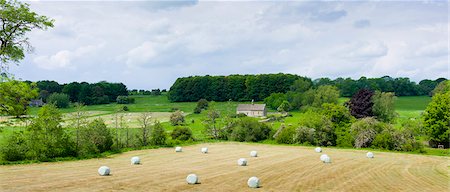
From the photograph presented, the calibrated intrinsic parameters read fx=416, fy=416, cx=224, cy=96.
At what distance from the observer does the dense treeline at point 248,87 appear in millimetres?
124250

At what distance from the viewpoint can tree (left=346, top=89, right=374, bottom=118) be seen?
71.4 metres

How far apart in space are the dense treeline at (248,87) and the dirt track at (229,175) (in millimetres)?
83643

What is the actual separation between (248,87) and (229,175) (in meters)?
97.1

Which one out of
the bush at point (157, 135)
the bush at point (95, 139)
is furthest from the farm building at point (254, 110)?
the bush at point (95, 139)

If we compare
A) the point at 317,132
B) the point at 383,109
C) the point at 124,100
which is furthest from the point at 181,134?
the point at 124,100

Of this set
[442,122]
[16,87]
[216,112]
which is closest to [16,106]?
[16,87]

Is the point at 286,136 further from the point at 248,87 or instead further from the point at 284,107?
the point at 248,87

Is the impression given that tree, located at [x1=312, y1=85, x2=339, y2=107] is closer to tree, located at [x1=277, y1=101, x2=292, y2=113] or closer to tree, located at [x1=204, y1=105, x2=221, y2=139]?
tree, located at [x1=277, y1=101, x2=292, y2=113]

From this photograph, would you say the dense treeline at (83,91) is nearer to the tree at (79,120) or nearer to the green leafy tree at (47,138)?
the tree at (79,120)

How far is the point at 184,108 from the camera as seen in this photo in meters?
106

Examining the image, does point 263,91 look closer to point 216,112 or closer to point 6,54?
point 216,112

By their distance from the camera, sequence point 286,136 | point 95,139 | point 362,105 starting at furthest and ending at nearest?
point 362,105, point 286,136, point 95,139

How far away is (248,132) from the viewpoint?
65.0 m

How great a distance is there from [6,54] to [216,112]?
45575mm
